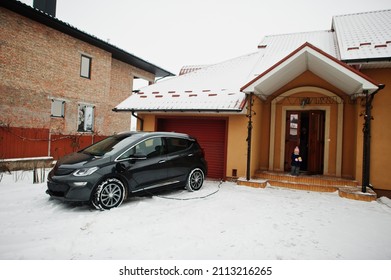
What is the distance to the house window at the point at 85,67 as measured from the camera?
15.9m

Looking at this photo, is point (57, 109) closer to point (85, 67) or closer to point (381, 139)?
point (85, 67)

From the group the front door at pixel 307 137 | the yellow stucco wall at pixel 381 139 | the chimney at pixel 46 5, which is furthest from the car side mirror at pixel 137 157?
the chimney at pixel 46 5

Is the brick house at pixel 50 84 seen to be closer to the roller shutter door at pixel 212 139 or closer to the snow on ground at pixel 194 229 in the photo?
the snow on ground at pixel 194 229

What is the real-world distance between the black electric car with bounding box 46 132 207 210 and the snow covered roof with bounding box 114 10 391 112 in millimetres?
2358

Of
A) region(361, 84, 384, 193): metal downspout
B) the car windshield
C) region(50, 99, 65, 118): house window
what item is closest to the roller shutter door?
the car windshield

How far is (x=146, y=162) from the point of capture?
19.5 feet

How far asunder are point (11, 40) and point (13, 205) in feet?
33.8

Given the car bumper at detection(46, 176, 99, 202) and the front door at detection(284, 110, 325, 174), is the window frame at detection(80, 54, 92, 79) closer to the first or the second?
the car bumper at detection(46, 176, 99, 202)

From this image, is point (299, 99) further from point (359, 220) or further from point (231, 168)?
point (359, 220)

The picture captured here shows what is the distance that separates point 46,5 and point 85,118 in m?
8.22

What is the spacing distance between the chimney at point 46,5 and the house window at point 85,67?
4.18 metres

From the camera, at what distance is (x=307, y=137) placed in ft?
32.1

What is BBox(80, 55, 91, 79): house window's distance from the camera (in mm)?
15878
